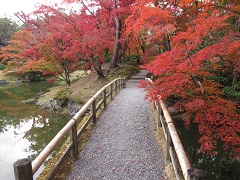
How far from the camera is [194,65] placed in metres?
4.73

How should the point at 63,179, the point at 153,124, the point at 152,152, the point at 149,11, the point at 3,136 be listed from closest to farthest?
1. the point at 63,179
2. the point at 152,152
3. the point at 153,124
4. the point at 149,11
5. the point at 3,136

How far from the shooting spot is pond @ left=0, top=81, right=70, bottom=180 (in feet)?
24.4

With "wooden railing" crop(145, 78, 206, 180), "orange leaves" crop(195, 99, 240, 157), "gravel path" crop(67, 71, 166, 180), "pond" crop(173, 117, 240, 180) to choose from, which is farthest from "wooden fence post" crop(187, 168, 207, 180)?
"pond" crop(173, 117, 240, 180)

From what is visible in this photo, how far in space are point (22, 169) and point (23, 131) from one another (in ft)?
28.1

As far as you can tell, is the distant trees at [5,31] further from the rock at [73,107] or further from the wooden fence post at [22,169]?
the wooden fence post at [22,169]

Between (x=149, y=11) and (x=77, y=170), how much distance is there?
23.3ft

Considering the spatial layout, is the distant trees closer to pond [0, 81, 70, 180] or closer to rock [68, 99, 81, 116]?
pond [0, 81, 70, 180]

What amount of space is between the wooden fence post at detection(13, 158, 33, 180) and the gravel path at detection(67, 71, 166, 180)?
1.36 m

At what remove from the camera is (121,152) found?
4578 mm

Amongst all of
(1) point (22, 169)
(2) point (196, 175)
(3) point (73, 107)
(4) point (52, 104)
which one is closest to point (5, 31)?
(4) point (52, 104)

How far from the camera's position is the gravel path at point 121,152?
379 centimetres

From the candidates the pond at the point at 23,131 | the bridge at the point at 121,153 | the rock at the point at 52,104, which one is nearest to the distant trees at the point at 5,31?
the pond at the point at 23,131

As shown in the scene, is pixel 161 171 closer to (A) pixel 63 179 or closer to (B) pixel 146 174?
(B) pixel 146 174

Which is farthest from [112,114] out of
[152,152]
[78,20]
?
[78,20]
